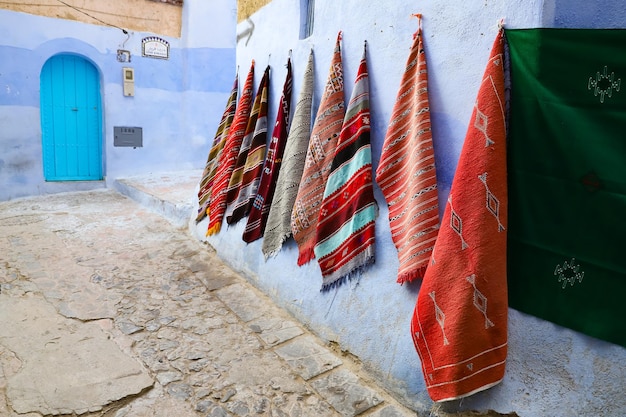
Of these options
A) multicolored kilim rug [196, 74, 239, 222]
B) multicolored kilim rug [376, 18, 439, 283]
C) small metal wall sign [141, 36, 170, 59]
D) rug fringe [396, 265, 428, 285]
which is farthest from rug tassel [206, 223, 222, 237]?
small metal wall sign [141, 36, 170, 59]

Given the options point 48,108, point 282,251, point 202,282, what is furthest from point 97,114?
point 282,251

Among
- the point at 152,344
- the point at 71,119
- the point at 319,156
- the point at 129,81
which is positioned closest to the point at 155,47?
the point at 129,81

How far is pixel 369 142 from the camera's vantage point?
2678 mm

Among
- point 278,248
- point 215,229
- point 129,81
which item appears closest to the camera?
point 278,248

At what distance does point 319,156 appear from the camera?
2961mm

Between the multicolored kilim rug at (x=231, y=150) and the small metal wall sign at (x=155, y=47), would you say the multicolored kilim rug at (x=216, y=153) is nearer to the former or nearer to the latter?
the multicolored kilim rug at (x=231, y=150)

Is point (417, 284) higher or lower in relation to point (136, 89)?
lower

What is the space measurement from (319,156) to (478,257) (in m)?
1.33

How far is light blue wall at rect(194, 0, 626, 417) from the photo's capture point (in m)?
1.78

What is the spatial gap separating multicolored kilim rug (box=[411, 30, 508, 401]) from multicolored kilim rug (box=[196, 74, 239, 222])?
9.95 ft

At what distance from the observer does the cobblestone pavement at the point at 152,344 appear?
2.38 meters

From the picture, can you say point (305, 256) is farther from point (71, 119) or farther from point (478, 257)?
point (71, 119)

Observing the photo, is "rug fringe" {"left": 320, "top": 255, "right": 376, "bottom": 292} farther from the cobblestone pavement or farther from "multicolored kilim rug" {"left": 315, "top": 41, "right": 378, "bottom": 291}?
the cobblestone pavement

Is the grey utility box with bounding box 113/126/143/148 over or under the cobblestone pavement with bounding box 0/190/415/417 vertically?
over
